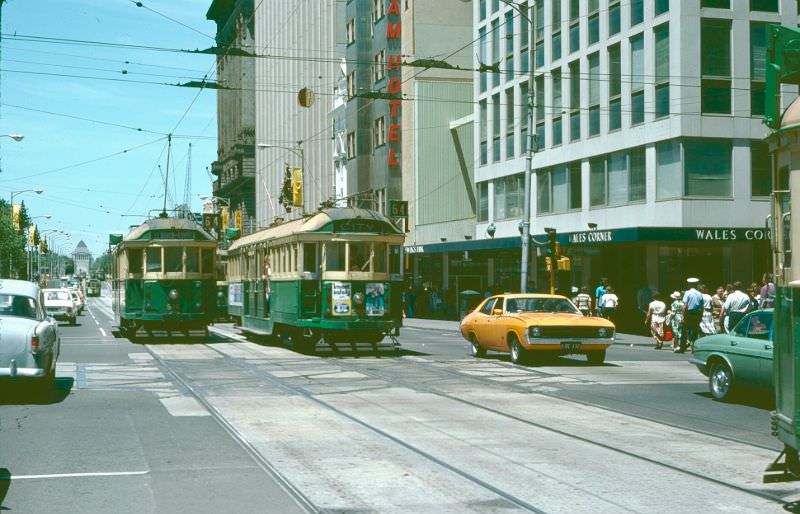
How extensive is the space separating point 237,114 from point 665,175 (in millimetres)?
84081

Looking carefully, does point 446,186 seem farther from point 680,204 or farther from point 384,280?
point 384,280


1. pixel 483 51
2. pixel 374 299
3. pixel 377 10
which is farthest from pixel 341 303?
pixel 377 10

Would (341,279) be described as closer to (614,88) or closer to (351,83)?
(614,88)

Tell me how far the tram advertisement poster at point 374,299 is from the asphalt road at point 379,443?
4.13m

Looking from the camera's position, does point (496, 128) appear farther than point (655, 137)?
Yes

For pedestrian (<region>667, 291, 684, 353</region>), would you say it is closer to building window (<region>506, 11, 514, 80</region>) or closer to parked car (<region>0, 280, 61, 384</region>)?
parked car (<region>0, 280, 61, 384</region>)

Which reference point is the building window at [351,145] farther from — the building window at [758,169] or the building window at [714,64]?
the building window at [758,169]

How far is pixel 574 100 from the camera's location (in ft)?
132

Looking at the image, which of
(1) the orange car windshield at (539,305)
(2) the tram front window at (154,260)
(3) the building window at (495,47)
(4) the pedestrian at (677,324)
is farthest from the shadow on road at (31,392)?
(3) the building window at (495,47)

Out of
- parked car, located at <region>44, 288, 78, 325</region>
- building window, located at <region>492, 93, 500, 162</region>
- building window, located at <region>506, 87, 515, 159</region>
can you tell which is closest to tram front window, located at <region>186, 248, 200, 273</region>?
parked car, located at <region>44, 288, 78, 325</region>

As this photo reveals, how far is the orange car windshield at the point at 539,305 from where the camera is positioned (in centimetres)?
2256

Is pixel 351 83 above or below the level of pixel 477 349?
above

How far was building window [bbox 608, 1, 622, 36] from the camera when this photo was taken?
36844 mm

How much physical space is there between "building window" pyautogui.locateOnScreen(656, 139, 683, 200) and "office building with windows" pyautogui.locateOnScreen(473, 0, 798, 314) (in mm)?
40
